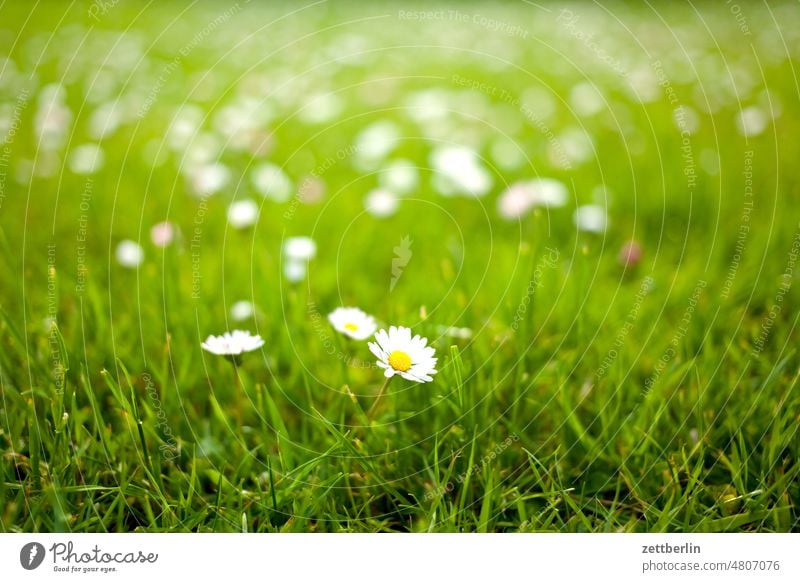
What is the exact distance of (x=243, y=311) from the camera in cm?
79

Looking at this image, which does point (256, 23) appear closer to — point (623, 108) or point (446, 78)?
point (446, 78)

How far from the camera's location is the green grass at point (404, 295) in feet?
1.99

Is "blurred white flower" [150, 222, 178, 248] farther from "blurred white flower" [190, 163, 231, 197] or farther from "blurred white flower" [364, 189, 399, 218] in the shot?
"blurred white flower" [364, 189, 399, 218]

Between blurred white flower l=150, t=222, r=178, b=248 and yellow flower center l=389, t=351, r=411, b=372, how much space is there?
42cm


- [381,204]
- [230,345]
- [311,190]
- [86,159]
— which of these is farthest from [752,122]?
[86,159]

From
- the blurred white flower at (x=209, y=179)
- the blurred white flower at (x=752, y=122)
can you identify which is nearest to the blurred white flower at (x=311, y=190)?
the blurred white flower at (x=209, y=179)

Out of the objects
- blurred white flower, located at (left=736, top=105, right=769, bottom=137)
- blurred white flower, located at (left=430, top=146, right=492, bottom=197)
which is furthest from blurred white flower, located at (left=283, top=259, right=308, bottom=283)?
blurred white flower, located at (left=736, top=105, right=769, bottom=137)

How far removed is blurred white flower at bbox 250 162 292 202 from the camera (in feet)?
3.44

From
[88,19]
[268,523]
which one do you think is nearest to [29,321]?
[268,523]

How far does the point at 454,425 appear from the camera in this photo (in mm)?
629

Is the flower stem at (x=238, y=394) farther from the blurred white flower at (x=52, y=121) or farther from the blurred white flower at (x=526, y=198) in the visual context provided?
the blurred white flower at (x=52, y=121)

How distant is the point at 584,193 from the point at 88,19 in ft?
3.57

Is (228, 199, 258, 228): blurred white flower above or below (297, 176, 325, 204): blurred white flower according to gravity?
below

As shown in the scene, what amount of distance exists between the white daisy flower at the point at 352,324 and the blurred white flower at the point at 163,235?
319 millimetres
